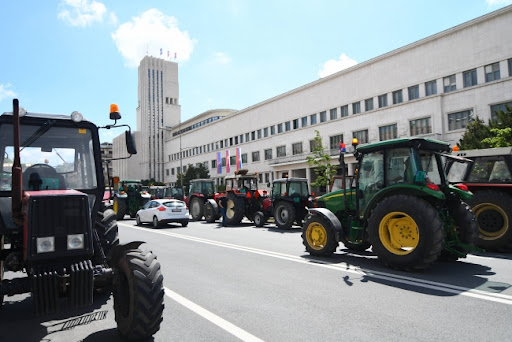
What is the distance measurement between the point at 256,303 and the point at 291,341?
52.5 inches

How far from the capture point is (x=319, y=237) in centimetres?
853

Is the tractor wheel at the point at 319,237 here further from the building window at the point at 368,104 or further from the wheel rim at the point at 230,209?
the building window at the point at 368,104

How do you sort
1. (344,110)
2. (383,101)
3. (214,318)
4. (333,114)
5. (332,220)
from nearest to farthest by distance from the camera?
1. (214,318)
2. (332,220)
3. (383,101)
4. (344,110)
5. (333,114)

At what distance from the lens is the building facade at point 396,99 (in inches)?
1407

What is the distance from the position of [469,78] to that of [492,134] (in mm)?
16210

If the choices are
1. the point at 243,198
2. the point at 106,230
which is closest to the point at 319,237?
the point at 106,230

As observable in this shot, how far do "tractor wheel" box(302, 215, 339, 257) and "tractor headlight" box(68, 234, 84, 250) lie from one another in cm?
560

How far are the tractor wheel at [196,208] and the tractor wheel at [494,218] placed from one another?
15.8 meters

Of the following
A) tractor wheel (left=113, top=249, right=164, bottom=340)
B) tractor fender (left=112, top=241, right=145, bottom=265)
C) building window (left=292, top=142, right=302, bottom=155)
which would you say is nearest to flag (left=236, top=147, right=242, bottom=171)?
building window (left=292, top=142, right=302, bottom=155)

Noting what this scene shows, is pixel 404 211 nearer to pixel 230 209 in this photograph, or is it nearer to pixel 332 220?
pixel 332 220

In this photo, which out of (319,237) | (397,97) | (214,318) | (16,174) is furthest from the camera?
(397,97)

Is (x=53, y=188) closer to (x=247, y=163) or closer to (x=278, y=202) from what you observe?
(x=278, y=202)

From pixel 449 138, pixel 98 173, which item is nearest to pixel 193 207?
pixel 98 173

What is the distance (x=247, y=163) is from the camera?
223 feet
